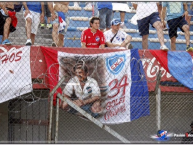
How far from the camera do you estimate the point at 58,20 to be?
10180mm

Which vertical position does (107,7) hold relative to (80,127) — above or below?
above

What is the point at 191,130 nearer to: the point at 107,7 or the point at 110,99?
the point at 110,99

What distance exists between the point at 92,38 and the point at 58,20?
1.04m

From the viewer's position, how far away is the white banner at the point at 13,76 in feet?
28.2

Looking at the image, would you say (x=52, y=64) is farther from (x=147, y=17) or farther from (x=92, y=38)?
(x=147, y=17)

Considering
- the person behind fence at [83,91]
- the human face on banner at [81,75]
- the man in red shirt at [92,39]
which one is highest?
the man in red shirt at [92,39]

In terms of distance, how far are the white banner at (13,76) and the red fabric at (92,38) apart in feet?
4.82

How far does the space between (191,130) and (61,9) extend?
12.4 ft

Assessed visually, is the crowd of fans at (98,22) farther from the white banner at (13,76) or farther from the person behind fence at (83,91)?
the person behind fence at (83,91)

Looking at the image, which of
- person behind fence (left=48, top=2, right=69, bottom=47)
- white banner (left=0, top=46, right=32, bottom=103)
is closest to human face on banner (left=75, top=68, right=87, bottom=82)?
white banner (left=0, top=46, right=32, bottom=103)

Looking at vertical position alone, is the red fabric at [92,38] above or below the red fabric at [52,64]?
above

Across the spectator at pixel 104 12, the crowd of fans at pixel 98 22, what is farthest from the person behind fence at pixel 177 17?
the spectator at pixel 104 12

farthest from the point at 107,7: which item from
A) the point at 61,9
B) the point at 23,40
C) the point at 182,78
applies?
the point at 182,78

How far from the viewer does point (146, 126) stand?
995 cm
